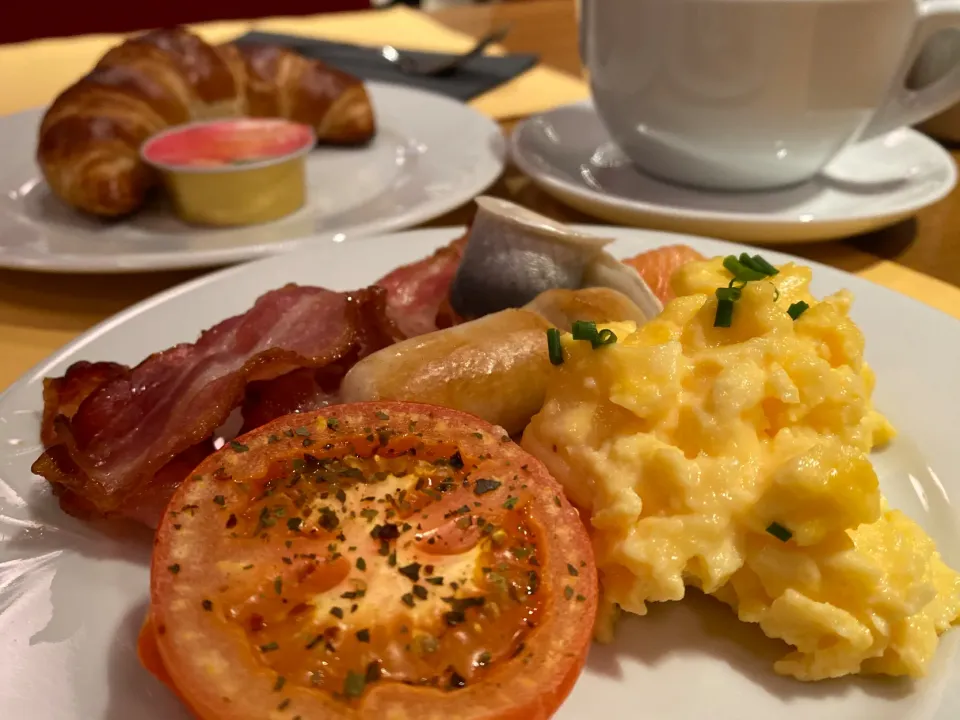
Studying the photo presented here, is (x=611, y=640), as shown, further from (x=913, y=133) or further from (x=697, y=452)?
(x=913, y=133)

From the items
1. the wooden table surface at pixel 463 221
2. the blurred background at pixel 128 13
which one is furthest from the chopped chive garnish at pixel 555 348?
the blurred background at pixel 128 13

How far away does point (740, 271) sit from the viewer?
4.77ft

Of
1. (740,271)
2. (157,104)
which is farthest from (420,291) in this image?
(157,104)

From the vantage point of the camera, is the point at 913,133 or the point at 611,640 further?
the point at 913,133

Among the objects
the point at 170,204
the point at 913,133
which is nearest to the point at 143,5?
the point at 170,204

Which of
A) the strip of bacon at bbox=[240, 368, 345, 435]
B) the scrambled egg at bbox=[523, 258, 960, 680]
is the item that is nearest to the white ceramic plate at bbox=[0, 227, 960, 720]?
the scrambled egg at bbox=[523, 258, 960, 680]

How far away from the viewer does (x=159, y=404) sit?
1.43 m

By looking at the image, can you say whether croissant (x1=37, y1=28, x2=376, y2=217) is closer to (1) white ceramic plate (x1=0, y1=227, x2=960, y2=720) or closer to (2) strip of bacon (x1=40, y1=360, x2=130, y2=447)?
(1) white ceramic plate (x1=0, y1=227, x2=960, y2=720)

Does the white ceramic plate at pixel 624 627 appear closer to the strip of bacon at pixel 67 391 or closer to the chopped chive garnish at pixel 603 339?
the strip of bacon at pixel 67 391

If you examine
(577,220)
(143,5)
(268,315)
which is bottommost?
(143,5)

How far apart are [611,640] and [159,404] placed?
858 millimetres

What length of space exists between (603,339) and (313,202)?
64.3 inches

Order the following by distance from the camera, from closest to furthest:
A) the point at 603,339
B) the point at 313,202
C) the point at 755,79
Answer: the point at 603,339 < the point at 755,79 < the point at 313,202

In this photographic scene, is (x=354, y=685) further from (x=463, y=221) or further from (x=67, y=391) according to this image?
(x=463, y=221)
